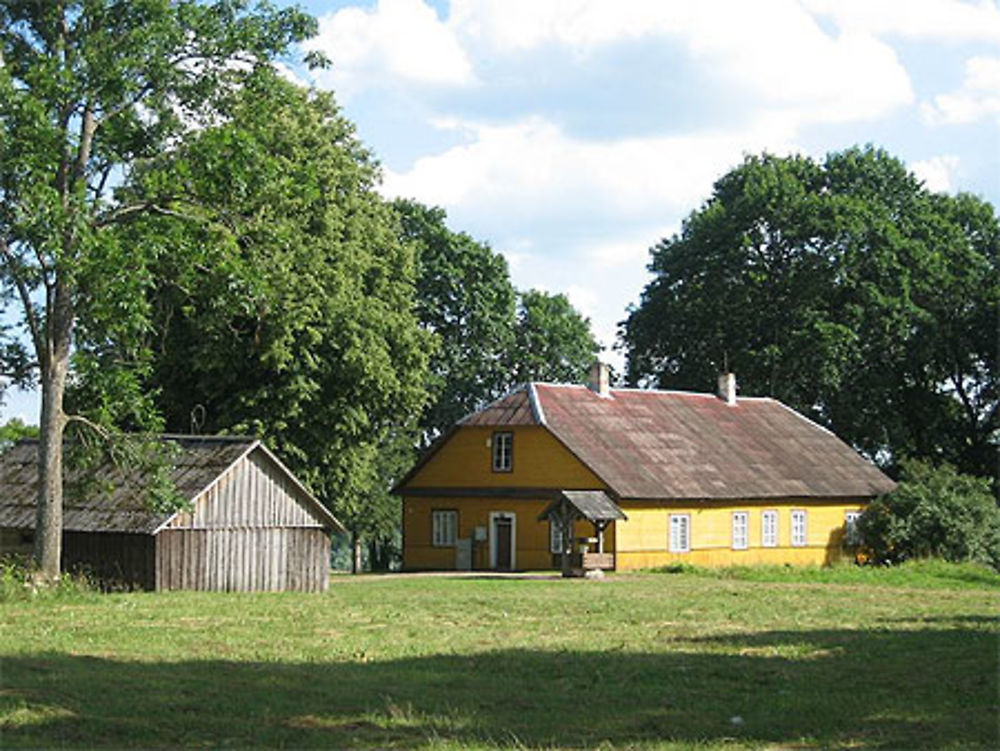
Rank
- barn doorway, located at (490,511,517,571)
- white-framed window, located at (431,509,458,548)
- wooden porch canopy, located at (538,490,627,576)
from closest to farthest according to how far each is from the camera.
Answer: wooden porch canopy, located at (538,490,627,576) < barn doorway, located at (490,511,517,571) < white-framed window, located at (431,509,458,548)

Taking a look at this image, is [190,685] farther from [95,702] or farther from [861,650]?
[861,650]

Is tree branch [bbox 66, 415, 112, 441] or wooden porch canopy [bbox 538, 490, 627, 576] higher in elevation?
tree branch [bbox 66, 415, 112, 441]

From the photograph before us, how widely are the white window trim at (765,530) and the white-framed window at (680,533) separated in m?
3.66

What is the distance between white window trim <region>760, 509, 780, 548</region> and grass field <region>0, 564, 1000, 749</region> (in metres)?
19.2

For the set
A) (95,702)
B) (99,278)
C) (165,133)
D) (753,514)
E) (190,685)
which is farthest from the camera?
(753,514)

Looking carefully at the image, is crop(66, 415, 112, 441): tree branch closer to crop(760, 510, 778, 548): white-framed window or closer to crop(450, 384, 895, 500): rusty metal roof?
crop(450, 384, 895, 500): rusty metal roof

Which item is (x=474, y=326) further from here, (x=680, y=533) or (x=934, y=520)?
(x=934, y=520)

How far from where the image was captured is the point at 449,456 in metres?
46.9

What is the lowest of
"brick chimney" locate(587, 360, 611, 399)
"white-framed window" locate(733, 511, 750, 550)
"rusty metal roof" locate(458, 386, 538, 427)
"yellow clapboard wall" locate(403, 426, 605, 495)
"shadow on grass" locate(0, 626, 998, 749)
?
"shadow on grass" locate(0, 626, 998, 749)

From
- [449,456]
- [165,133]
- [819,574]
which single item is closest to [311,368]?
[449,456]

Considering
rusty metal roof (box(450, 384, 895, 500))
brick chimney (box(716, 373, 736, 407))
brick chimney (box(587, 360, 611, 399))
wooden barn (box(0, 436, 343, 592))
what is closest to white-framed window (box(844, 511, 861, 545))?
rusty metal roof (box(450, 384, 895, 500))

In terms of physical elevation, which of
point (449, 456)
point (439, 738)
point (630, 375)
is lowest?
point (439, 738)

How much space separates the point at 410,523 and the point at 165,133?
22234 millimetres

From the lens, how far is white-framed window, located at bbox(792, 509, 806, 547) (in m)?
48.1
